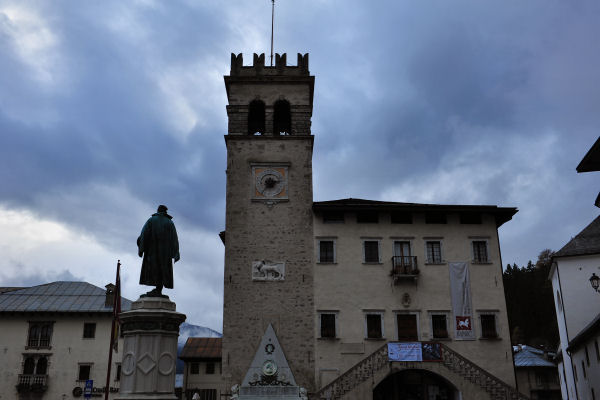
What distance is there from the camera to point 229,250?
31.5 m

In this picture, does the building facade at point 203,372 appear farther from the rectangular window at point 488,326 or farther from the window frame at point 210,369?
the rectangular window at point 488,326

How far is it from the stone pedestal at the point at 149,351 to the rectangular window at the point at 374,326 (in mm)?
18848

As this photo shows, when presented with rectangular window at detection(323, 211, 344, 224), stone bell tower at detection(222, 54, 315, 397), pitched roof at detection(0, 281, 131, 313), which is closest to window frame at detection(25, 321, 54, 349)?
pitched roof at detection(0, 281, 131, 313)

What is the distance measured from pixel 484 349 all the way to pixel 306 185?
44.6 feet

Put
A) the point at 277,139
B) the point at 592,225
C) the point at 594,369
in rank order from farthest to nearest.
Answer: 1. the point at 592,225
2. the point at 277,139
3. the point at 594,369

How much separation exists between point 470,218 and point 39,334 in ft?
111

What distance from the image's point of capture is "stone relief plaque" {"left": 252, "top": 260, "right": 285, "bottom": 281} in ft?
102

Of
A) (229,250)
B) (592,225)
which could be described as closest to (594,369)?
(592,225)

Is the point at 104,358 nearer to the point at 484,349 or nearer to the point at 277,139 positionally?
the point at 277,139

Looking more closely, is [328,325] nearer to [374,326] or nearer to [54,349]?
[374,326]

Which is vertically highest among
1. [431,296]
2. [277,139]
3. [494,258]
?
[277,139]

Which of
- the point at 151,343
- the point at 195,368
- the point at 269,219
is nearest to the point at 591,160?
the point at 151,343

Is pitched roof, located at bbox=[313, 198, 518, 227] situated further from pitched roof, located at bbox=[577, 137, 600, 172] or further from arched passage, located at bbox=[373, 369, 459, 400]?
pitched roof, located at bbox=[577, 137, 600, 172]

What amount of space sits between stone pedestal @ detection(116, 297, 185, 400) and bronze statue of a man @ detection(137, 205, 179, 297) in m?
0.61
